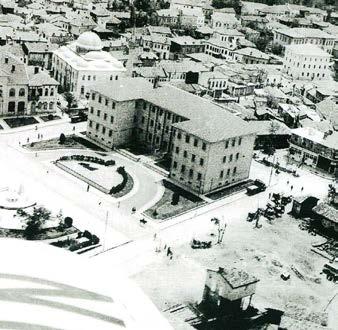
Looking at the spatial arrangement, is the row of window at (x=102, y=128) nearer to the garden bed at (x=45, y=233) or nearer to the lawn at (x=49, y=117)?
the lawn at (x=49, y=117)

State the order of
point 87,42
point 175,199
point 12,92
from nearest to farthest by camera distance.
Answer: point 175,199
point 12,92
point 87,42

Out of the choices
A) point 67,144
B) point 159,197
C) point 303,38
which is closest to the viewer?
point 159,197

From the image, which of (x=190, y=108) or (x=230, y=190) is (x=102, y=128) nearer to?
(x=190, y=108)

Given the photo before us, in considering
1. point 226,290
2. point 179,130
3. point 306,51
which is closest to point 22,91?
point 179,130

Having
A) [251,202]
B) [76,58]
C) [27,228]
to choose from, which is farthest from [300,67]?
[27,228]

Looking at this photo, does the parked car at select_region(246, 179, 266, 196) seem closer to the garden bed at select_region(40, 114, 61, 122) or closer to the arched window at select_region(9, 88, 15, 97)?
the garden bed at select_region(40, 114, 61, 122)

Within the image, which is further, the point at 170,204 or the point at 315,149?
the point at 315,149

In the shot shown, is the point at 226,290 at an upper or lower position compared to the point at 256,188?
upper

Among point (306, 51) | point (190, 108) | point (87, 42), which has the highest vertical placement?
point (87, 42)
